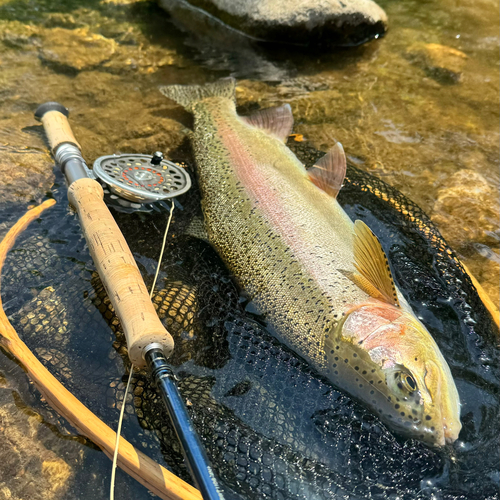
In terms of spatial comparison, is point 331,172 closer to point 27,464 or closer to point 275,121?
point 275,121

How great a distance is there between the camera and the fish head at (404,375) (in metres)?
1.98

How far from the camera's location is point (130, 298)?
1.96 meters

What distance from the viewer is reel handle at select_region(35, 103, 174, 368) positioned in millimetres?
1811

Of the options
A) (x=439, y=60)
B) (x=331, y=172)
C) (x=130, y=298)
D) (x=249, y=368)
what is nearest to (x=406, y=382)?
(x=249, y=368)

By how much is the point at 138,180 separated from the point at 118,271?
3.07 feet

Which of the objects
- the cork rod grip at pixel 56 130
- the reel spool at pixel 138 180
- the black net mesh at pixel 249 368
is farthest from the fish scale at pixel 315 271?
the cork rod grip at pixel 56 130

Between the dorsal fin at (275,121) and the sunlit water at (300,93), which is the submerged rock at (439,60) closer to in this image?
the sunlit water at (300,93)

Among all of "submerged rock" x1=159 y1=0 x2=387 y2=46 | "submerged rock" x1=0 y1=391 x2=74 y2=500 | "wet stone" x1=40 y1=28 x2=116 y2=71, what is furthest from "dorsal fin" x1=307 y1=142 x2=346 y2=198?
"submerged rock" x1=159 y1=0 x2=387 y2=46

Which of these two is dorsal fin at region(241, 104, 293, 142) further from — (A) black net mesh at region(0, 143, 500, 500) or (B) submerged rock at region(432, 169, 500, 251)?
(B) submerged rock at region(432, 169, 500, 251)

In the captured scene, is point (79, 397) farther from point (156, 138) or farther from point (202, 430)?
point (156, 138)

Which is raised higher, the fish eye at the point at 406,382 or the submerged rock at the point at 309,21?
the submerged rock at the point at 309,21

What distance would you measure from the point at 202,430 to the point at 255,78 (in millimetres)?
4174

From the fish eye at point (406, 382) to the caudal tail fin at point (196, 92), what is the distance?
9.70 ft

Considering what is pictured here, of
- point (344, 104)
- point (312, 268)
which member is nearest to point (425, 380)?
point (312, 268)
